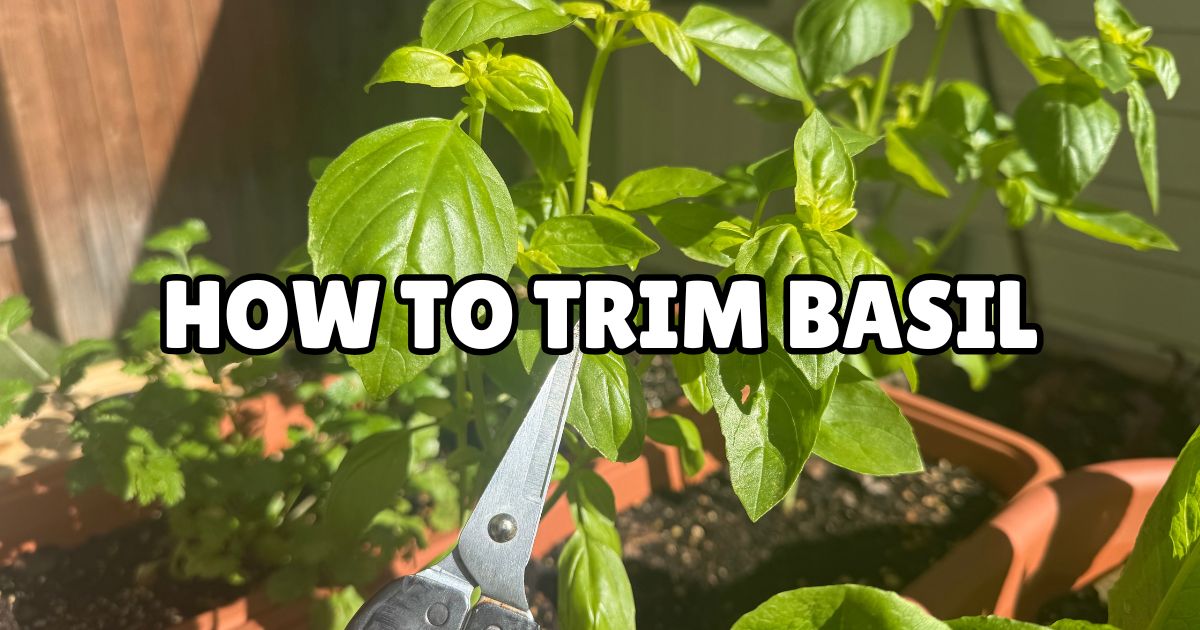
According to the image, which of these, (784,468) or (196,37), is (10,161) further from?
(784,468)

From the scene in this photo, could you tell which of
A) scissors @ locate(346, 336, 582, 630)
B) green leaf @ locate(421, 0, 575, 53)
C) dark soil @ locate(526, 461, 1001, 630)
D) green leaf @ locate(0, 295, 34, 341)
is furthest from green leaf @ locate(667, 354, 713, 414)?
green leaf @ locate(0, 295, 34, 341)

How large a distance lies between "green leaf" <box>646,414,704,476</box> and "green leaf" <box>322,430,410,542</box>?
203 millimetres

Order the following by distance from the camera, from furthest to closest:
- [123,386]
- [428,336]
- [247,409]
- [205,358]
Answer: [123,386]
[247,409]
[205,358]
[428,336]

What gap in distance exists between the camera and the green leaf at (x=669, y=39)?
0.53m

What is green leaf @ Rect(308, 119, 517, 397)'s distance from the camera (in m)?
0.41

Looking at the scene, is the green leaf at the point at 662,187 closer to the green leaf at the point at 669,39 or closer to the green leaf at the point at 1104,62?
the green leaf at the point at 669,39

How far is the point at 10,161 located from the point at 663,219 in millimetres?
787

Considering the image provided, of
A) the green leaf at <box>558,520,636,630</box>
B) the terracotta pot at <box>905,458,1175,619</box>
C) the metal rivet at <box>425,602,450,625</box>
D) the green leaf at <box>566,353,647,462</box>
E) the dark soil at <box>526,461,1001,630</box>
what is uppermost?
the green leaf at <box>566,353,647,462</box>

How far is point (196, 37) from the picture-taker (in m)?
1.07

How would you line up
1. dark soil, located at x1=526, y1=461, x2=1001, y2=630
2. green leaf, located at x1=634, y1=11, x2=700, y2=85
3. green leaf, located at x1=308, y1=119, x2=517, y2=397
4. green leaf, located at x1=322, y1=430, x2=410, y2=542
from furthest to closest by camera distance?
1. dark soil, located at x1=526, y1=461, x2=1001, y2=630
2. green leaf, located at x1=322, y1=430, x2=410, y2=542
3. green leaf, located at x1=634, y1=11, x2=700, y2=85
4. green leaf, located at x1=308, y1=119, x2=517, y2=397

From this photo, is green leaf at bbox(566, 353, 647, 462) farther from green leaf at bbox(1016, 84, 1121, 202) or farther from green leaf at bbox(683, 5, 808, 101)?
green leaf at bbox(1016, 84, 1121, 202)

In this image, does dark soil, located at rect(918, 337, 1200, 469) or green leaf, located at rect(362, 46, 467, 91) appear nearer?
green leaf, located at rect(362, 46, 467, 91)

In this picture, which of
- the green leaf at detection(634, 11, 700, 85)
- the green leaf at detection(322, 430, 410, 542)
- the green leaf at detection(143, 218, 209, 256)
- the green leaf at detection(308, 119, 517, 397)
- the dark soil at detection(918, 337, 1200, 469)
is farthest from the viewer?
the dark soil at detection(918, 337, 1200, 469)

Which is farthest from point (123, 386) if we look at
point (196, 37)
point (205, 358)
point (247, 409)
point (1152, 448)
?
point (1152, 448)
